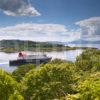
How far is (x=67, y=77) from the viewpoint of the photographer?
105ft

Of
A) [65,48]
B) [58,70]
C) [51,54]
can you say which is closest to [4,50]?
[51,54]

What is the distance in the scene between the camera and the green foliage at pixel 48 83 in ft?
97.3

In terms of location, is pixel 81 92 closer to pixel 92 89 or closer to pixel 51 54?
pixel 92 89

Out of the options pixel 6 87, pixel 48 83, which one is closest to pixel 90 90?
pixel 6 87

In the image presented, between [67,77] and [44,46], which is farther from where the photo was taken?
[44,46]

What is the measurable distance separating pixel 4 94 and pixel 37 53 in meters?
108

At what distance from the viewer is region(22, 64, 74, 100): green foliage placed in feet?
97.3

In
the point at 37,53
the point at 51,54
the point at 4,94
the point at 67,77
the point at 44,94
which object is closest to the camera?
the point at 4,94

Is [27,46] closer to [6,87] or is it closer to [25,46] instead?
[25,46]

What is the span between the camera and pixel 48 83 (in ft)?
101

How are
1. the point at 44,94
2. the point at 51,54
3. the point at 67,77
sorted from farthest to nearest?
the point at 51,54, the point at 67,77, the point at 44,94

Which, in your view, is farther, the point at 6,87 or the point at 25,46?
the point at 25,46

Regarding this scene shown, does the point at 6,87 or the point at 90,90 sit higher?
the point at 90,90

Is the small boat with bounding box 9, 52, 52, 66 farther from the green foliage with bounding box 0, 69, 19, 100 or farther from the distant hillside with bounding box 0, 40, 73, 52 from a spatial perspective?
the green foliage with bounding box 0, 69, 19, 100
